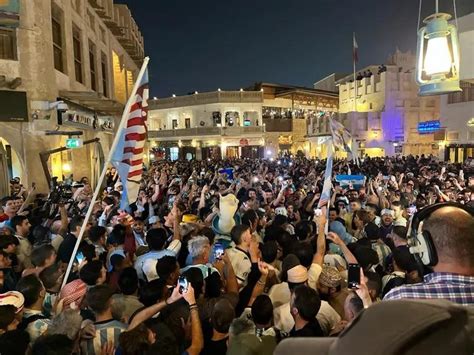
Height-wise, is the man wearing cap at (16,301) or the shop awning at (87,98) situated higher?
the shop awning at (87,98)

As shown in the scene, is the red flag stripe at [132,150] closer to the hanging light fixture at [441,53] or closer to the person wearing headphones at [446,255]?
the person wearing headphones at [446,255]

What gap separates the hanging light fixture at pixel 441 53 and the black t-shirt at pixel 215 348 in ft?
17.4

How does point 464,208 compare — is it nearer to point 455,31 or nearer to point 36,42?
point 455,31

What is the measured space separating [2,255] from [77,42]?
52.8 ft

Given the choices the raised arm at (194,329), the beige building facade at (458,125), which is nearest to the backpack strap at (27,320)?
the raised arm at (194,329)

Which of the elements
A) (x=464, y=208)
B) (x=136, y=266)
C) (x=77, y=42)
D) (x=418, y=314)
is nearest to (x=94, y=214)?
(x=136, y=266)

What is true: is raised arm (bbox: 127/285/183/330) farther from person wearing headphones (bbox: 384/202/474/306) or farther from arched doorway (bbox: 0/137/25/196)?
arched doorway (bbox: 0/137/25/196)

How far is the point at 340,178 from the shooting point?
12289mm

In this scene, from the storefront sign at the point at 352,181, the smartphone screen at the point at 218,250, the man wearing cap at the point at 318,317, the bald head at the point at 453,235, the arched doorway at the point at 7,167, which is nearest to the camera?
the bald head at the point at 453,235

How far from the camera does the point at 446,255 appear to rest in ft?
6.20

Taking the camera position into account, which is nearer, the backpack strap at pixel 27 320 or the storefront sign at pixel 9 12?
the backpack strap at pixel 27 320

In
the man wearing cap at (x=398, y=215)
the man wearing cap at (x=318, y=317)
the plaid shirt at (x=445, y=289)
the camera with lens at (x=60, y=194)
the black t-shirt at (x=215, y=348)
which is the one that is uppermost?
the plaid shirt at (x=445, y=289)

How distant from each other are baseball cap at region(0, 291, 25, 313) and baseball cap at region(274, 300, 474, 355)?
128 inches

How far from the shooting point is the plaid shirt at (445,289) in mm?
1756
